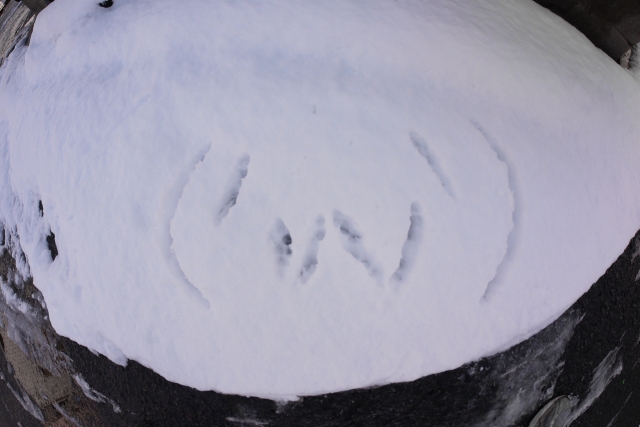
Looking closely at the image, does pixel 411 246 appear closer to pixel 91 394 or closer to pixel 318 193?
pixel 318 193

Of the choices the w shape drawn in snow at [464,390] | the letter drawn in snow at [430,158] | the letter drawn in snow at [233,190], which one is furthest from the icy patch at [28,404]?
the letter drawn in snow at [430,158]

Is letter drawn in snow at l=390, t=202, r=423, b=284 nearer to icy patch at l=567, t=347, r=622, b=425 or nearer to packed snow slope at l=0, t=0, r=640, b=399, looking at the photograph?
packed snow slope at l=0, t=0, r=640, b=399

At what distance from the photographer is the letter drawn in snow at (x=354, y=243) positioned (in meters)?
0.69

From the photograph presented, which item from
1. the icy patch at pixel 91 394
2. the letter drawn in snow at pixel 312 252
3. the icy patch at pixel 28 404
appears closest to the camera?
the letter drawn in snow at pixel 312 252

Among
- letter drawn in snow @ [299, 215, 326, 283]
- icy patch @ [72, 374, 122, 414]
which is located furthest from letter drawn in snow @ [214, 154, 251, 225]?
icy patch @ [72, 374, 122, 414]

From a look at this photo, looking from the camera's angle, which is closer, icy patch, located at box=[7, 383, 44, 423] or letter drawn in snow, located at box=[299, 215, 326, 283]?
letter drawn in snow, located at box=[299, 215, 326, 283]

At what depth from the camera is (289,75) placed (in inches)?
29.3

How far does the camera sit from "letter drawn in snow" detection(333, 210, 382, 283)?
0.69 metres

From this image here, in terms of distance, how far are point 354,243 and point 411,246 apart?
3.4 inches

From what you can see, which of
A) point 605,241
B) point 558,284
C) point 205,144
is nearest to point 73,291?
point 205,144

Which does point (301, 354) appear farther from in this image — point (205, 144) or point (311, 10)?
point (311, 10)

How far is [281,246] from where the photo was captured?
0.70 meters

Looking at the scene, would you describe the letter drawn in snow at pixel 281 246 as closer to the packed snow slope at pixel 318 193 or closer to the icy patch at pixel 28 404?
the packed snow slope at pixel 318 193

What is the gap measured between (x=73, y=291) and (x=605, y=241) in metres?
0.89
